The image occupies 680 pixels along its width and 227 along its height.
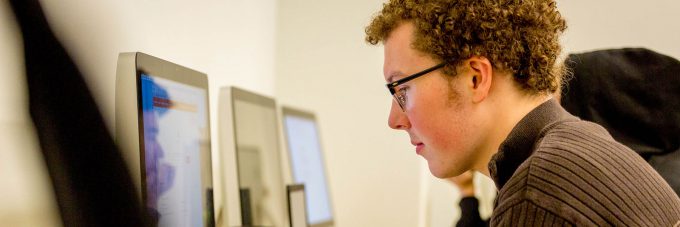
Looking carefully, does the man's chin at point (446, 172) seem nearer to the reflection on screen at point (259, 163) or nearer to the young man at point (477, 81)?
the young man at point (477, 81)

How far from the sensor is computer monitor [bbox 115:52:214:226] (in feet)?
3.15

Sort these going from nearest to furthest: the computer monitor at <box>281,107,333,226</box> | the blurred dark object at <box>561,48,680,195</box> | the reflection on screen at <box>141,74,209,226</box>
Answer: the reflection on screen at <box>141,74,209,226</box>
the blurred dark object at <box>561,48,680,195</box>
the computer monitor at <box>281,107,333,226</box>

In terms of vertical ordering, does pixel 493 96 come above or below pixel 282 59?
below

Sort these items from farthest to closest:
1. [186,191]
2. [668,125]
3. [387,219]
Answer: [387,219] → [668,125] → [186,191]

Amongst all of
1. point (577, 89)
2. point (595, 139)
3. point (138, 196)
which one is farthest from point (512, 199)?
point (577, 89)

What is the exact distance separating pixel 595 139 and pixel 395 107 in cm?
47

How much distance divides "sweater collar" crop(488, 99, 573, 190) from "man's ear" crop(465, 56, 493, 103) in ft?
0.35

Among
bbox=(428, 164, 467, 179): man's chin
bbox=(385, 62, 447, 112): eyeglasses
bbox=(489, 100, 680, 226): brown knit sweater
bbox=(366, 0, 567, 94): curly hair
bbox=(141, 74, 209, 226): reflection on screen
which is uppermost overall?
bbox=(366, 0, 567, 94): curly hair

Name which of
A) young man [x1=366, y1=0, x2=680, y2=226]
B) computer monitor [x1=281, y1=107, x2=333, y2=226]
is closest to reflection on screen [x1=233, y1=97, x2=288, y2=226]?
computer monitor [x1=281, y1=107, x2=333, y2=226]

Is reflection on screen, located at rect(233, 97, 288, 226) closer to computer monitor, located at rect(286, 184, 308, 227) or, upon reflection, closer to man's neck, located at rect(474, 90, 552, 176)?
computer monitor, located at rect(286, 184, 308, 227)

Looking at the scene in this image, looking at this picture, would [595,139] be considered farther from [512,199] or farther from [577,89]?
[577,89]

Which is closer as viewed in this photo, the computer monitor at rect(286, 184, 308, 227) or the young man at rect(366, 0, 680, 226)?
the young man at rect(366, 0, 680, 226)

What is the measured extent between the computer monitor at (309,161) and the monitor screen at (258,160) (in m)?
0.23

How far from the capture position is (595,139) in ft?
3.29
